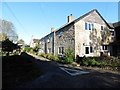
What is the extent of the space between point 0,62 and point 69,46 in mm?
16545

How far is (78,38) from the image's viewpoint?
28.8 m

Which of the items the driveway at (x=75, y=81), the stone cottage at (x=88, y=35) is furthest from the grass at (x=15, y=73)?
the stone cottage at (x=88, y=35)

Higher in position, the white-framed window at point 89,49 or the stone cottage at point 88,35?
the stone cottage at point 88,35

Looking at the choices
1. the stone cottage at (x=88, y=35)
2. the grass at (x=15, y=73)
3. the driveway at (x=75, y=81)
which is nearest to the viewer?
the driveway at (x=75, y=81)

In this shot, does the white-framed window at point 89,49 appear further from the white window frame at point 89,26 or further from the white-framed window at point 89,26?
the white-framed window at point 89,26

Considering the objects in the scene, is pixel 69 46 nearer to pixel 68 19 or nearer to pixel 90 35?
pixel 90 35

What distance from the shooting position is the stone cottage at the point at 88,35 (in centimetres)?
2880

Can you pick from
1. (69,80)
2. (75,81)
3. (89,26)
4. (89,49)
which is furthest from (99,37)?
(75,81)

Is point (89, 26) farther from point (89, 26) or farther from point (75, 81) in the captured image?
point (75, 81)

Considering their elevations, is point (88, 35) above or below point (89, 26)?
below

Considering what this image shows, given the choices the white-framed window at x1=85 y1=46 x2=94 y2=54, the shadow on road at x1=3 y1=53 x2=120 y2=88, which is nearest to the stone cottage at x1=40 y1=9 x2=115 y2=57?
the white-framed window at x1=85 y1=46 x2=94 y2=54

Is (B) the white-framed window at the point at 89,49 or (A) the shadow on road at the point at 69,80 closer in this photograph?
(A) the shadow on road at the point at 69,80

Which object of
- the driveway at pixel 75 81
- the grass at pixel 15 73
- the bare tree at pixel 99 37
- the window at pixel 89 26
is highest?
the window at pixel 89 26

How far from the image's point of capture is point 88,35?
29.7 m
